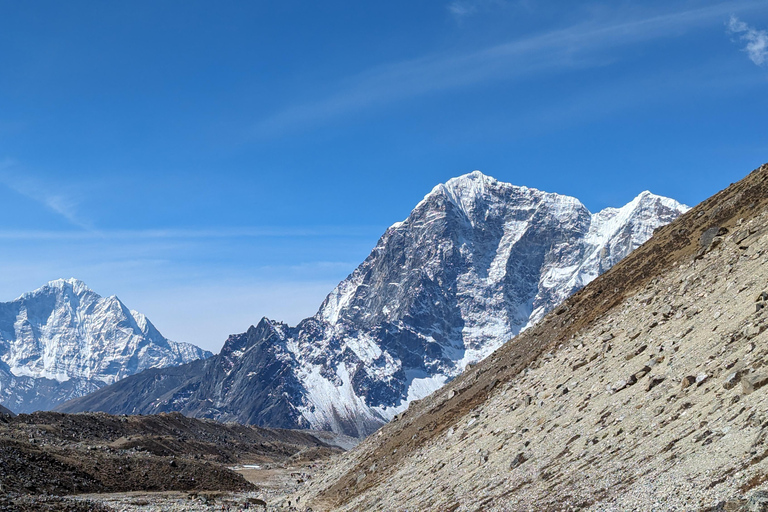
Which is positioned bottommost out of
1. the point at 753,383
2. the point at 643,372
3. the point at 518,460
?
the point at 518,460

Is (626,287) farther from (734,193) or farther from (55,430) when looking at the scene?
(55,430)

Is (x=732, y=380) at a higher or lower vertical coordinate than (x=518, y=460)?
higher

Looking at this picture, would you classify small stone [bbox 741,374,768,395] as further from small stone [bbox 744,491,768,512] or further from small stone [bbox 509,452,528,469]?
small stone [bbox 509,452,528,469]

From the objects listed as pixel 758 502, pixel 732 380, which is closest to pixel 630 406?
pixel 732 380

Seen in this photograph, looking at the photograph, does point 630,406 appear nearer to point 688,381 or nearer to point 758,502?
point 688,381

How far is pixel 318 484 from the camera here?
83.6 metres

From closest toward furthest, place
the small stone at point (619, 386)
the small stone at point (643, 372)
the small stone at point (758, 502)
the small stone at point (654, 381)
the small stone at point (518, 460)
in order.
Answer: the small stone at point (758, 502) → the small stone at point (654, 381) → the small stone at point (643, 372) → the small stone at point (619, 386) → the small stone at point (518, 460)

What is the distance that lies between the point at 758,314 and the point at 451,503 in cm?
2149

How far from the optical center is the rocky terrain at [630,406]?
84.1 feet

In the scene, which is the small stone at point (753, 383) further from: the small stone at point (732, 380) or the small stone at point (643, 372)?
the small stone at point (643, 372)

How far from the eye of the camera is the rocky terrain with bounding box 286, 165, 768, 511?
84.1ft

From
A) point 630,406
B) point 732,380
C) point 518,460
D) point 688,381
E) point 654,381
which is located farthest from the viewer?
point 518,460

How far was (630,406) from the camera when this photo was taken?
3488 centimetres

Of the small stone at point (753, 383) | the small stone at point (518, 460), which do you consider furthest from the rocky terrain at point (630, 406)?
the small stone at point (518, 460)
